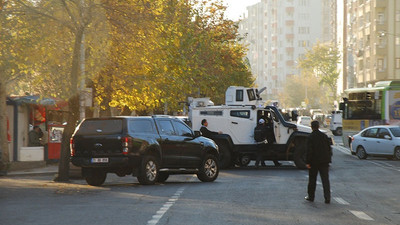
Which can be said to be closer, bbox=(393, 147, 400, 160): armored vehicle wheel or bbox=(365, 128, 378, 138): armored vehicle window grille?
bbox=(393, 147, 400, 160): armored vehicle wheel

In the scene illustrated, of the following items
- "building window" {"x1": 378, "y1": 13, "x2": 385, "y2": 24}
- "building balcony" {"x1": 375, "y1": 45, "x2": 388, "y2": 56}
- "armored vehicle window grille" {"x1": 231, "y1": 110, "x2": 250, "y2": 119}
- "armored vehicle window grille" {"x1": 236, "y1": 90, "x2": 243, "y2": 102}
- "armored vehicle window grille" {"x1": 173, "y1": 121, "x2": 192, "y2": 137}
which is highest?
"building window" {"x1": 378, "y1": 13, "x2": 385, "y2": 24}

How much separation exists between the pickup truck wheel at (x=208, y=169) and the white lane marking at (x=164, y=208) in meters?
3.59

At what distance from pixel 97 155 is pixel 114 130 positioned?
746 mm

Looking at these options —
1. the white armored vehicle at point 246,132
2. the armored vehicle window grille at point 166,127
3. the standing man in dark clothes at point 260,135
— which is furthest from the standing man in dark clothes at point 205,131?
the armored vehicle window grille at point 166,127

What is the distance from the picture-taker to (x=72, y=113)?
25.1 meters

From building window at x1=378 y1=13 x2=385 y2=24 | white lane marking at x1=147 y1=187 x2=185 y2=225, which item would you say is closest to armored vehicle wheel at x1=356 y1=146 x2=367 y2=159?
white lane marking at x1=147 y1=187 x2=185 y2=225

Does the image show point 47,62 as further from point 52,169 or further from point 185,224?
point 185,224

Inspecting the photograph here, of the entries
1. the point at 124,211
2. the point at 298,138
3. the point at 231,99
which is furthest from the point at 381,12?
the point at 124,211

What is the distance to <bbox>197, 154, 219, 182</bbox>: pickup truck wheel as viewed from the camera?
23.3 metres

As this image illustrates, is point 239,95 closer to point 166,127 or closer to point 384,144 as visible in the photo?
point 384,144

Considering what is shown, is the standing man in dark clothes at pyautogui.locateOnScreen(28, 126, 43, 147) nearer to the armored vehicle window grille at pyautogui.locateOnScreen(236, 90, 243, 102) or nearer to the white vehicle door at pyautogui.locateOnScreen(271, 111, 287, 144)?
the white vehicle door at pyautogui.locateOnScreen(271, 111, 287, 144)

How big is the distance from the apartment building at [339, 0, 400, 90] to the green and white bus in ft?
107

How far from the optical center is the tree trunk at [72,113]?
24.5 meters

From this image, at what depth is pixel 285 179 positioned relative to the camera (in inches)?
955
